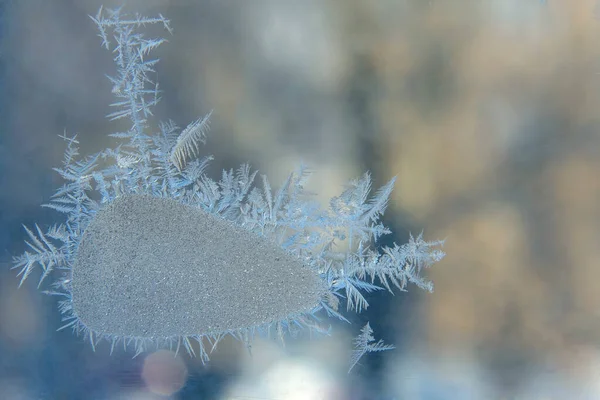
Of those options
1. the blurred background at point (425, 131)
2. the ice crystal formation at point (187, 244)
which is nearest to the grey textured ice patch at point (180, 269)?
the ice crystal formation at point (187, 244)

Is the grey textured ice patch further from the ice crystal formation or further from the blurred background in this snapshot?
the blurred background

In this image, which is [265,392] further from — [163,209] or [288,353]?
[163,209]

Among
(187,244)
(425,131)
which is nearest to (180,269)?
(187,244)

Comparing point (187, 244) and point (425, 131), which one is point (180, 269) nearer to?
point (187, 244)

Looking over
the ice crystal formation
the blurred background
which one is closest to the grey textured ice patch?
the ice crystal formation

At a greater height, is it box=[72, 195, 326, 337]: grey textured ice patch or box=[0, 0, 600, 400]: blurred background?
box=[0, 0, 600, 400]: blurred background

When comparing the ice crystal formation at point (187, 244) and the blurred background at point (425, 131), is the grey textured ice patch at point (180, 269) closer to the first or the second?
the ice crystal formation at point (187, 244)

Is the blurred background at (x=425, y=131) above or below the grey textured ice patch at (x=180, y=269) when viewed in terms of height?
above
